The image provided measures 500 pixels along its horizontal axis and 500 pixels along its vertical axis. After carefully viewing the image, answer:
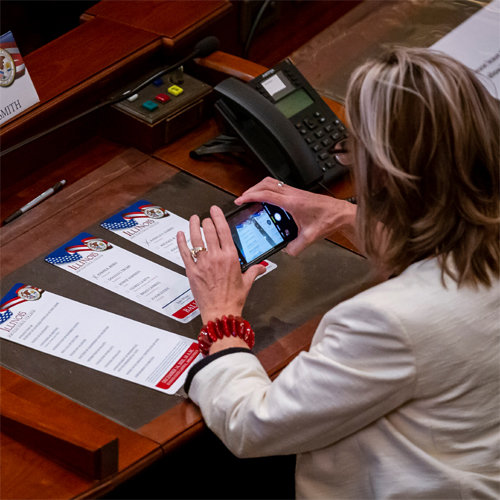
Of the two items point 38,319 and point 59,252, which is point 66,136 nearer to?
point 59,252

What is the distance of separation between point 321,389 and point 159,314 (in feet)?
1.28

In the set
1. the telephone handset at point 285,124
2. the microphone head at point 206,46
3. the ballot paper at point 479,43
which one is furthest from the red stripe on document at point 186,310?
the ballot paper at point 479,43

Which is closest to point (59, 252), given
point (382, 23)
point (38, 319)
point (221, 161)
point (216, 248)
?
point (38, 319)

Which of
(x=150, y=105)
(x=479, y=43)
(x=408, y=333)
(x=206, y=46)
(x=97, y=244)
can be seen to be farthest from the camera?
(x=479, y=43)

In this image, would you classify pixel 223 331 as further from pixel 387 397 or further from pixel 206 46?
pixel 206 46

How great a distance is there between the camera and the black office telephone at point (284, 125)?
1592 millimetres

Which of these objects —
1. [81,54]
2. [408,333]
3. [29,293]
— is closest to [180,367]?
[29,293]

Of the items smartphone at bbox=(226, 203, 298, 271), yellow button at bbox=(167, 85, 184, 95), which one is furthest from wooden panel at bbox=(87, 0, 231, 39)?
smartphone at bbox=(226, 203, 298, 271)

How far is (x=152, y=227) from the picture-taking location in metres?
1.55

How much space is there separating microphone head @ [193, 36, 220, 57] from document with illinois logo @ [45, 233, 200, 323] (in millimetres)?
552

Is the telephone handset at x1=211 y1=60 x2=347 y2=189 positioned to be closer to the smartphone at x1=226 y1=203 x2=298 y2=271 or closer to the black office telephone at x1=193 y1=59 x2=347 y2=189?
the black office telephone at x1=193 y1=59 x2=347 y2=189

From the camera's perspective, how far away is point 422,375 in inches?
41.4

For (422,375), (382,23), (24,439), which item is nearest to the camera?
(422,375)

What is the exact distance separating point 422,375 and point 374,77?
392mm
